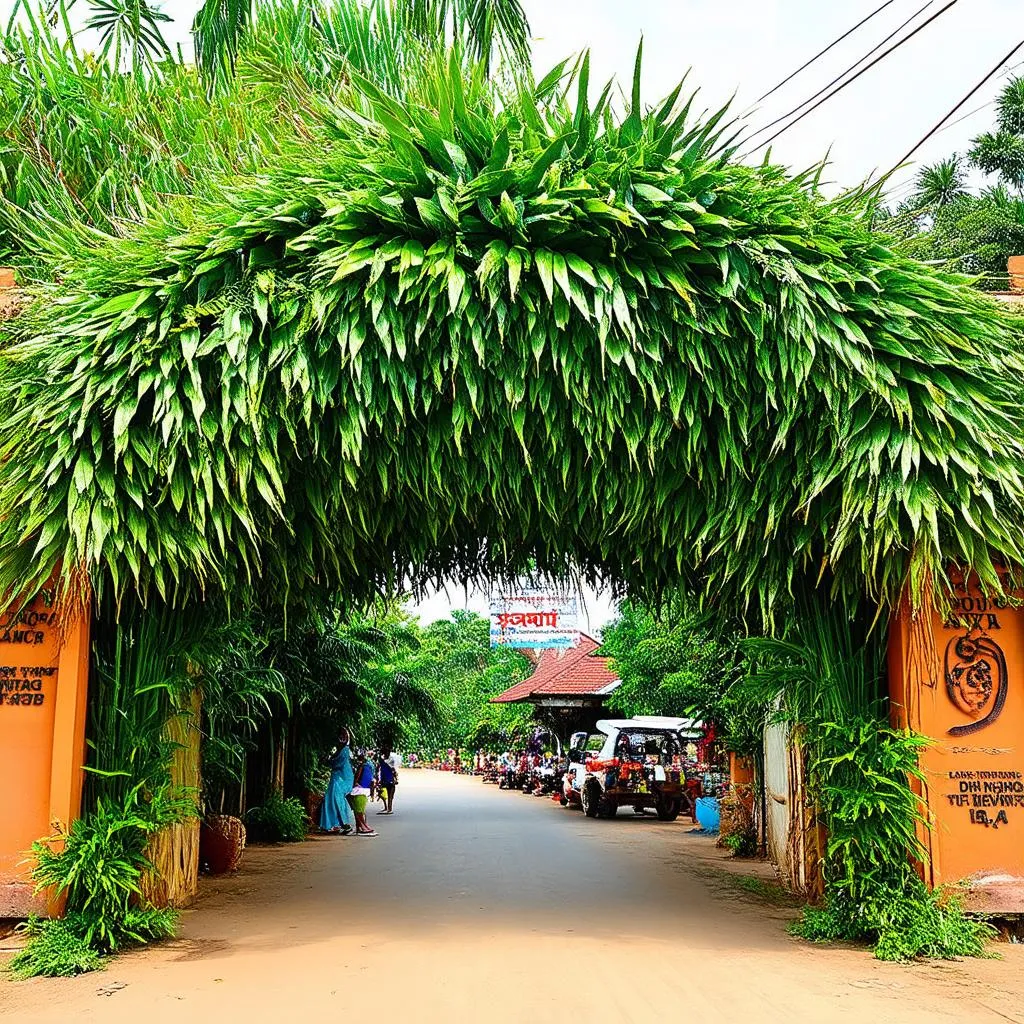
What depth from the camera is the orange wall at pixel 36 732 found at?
7.61 m

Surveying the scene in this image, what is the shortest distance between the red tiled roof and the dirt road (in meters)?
18.7

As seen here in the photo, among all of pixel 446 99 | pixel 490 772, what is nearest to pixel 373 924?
pixel 446 99

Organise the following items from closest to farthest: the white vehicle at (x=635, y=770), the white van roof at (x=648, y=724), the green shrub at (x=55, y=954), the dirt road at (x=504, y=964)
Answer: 1. the dirt road at (x=504, y=964)
2. the green shrub at (x=55, y=954)
3. the white vehicle at (x=635, y=770)
4. the white van roof at (x=648, y=724)

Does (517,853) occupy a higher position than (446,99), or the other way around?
(446,99)

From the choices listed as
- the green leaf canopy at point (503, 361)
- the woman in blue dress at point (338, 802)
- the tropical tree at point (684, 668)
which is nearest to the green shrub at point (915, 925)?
the tropical tree at point (684, 668)

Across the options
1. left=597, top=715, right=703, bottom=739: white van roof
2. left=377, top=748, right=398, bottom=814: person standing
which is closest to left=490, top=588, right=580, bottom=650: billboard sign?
left=597, top=715, right=703, bottom=739: white van roof

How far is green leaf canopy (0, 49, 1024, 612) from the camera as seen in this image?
7.34m

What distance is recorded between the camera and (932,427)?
297 inches

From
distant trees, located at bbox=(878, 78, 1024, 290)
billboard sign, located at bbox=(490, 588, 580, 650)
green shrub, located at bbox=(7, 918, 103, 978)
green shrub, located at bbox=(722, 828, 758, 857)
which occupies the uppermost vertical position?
distant trees, located at bbox=(878, 78, 1024, 290)

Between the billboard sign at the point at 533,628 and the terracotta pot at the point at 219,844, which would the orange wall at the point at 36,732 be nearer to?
the terracotta pot at the point at 219,844

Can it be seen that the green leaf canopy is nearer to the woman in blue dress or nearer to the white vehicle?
the woman in blue dress

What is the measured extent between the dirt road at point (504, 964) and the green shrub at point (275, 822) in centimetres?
430

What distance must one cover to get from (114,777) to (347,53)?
8.56m

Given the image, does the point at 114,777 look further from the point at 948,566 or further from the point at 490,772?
the point at 490,772
